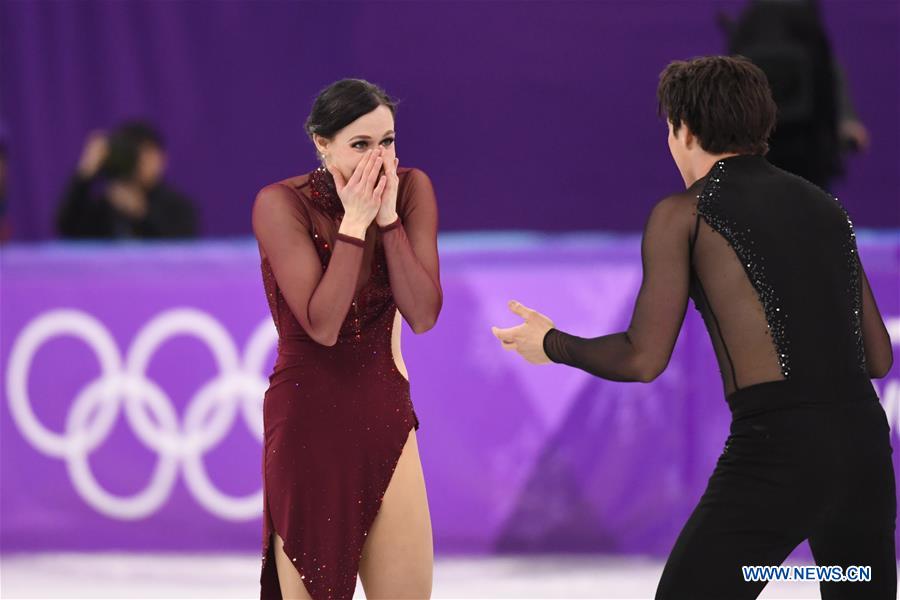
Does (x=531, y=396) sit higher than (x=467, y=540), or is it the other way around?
(x=531, y=396)

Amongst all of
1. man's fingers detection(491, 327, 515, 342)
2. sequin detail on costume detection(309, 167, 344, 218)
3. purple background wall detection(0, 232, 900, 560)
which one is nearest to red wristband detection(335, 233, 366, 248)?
sequin detail on costume detection(309, 167, 344, 218)

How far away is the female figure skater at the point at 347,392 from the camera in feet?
11.9

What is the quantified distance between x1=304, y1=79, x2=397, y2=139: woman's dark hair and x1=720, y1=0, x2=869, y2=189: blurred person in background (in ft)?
10.5

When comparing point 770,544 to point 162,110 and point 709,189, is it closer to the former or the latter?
point 709,189

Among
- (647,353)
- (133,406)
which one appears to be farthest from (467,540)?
(647,353)

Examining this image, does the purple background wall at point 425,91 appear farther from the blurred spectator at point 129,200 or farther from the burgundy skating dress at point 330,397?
the burgundy skating dress at point 330,397

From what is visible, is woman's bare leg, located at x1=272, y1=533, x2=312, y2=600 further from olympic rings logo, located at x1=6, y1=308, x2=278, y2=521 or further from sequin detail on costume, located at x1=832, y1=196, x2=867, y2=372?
olympic rings logo, located at x1=6, y1=308, x2=278, y2=521

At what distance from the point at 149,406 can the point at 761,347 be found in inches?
147

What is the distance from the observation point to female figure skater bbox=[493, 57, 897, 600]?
3.16 m

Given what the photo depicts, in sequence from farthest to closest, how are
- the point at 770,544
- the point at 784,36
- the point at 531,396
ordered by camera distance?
1. the point at 784,36
2. the point at 531,396
3. the point at 770,544

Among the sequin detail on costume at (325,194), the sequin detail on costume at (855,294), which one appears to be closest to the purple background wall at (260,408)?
the sequin detail on costume at (325,194)

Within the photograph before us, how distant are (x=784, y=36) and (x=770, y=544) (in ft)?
13.1

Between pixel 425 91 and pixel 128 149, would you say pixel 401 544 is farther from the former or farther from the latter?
pixel 425 91

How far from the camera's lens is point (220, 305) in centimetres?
635
